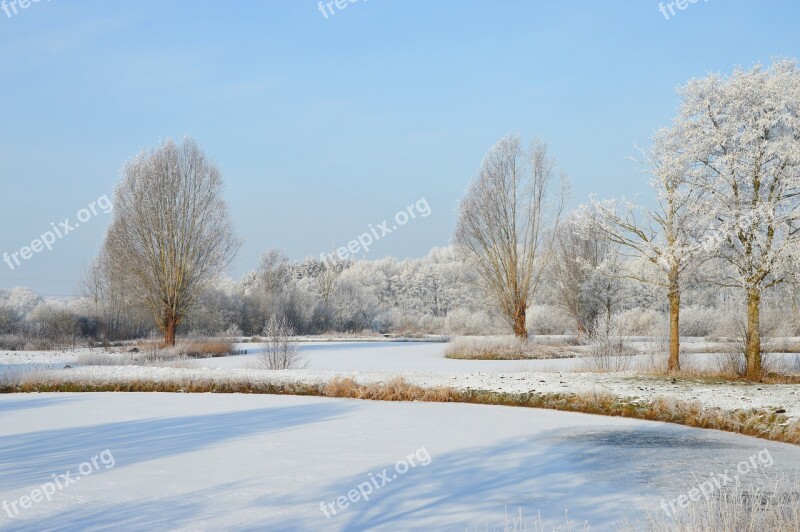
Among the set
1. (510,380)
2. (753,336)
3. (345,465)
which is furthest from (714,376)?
(345,465)

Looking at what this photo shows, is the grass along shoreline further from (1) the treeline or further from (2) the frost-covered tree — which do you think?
(2) the frost-covered tree

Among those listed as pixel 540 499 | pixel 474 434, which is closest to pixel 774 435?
pixel 474 434

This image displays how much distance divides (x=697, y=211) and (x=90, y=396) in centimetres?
1660

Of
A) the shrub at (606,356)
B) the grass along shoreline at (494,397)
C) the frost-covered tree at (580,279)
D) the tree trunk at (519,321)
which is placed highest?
the frost-covered tree at (580,279)

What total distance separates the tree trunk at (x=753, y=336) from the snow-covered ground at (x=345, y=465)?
6.24 metres

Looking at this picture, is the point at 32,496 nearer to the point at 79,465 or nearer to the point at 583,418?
the point at 79,465

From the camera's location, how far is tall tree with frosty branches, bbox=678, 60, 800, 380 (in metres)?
15.5

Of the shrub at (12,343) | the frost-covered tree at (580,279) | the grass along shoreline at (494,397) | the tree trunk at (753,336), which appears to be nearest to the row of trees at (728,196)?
the tree trunk at (753,336)

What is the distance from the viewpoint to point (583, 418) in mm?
12750

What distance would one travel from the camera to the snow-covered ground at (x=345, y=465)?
6.12 meters

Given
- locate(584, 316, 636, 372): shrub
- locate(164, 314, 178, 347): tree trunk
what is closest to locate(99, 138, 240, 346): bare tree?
locate(164, 314, 178, 347): tree trunk

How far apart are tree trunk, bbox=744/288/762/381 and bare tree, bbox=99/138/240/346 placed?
917 inches

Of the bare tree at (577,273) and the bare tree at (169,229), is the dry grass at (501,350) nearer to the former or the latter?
the bare tree at (577,273)

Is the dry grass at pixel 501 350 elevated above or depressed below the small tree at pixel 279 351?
below
